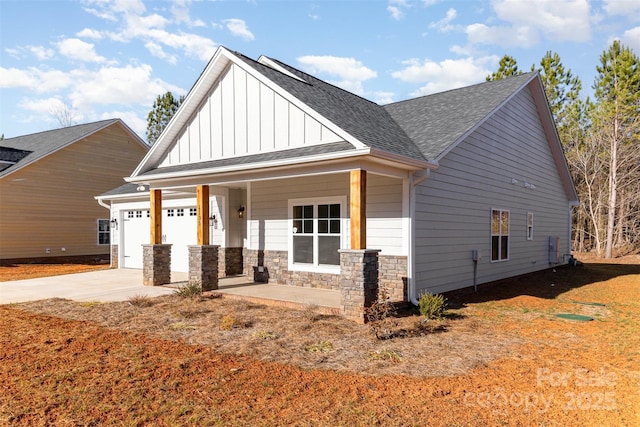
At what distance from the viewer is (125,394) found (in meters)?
4.39

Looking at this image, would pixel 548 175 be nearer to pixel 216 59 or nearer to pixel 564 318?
pixel 564 318

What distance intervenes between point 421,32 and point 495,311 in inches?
374

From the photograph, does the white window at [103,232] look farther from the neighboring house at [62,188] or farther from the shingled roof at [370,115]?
the shingled roof at [370,115]

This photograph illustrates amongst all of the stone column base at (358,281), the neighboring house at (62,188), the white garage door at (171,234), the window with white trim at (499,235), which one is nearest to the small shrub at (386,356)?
the stone column base at (358,281)

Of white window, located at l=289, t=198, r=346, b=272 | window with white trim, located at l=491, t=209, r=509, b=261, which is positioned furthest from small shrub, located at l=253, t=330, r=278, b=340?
window with white trim, located at l=491, t=209, r=509, b=261

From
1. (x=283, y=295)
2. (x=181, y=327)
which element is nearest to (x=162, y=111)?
(x=283, y=295)

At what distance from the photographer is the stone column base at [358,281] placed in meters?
7.49

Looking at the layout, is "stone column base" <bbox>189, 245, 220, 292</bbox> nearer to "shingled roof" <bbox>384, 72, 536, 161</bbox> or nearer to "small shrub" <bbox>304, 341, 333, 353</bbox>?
"small shrub" <bbox>304, 341, 333, 353</bbox>

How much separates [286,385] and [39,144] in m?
24.3

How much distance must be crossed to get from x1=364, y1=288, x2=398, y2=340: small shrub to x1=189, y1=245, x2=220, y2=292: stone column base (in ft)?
15.2

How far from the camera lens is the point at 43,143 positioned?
2283cm

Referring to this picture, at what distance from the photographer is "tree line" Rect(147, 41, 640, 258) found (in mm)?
22484

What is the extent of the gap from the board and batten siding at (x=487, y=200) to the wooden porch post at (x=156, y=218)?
7071mm

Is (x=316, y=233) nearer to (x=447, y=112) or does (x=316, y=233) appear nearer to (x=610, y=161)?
(x=447, y=112)
